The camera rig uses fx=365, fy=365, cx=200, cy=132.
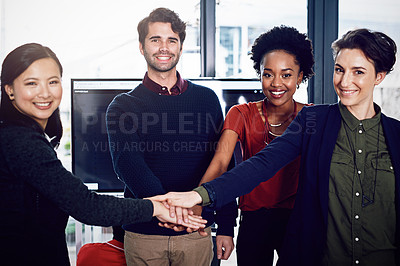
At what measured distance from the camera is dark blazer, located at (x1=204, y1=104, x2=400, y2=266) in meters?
1.38

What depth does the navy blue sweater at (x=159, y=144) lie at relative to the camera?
1743 mm

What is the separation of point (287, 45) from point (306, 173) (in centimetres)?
74

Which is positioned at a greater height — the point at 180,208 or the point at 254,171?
the point at 254,171

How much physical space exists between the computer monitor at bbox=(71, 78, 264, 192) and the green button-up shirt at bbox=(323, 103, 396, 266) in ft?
4.40

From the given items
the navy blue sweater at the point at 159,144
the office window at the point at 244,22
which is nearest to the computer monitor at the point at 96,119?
the office window at the point at 244,22

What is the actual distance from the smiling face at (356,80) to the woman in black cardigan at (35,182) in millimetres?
943

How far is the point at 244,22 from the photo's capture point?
129 inches

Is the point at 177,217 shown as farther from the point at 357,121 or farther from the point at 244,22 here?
the point at 244,22

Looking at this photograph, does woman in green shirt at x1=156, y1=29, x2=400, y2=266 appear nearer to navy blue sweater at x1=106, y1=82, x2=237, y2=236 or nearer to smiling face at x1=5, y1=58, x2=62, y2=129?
navy blue sweater at x1=106, y1=82, x2=237, y2=236

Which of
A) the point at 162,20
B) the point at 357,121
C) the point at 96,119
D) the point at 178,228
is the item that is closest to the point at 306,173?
the point at 357,121

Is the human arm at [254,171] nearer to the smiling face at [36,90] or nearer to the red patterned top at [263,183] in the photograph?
the red patterned top at [263,183]

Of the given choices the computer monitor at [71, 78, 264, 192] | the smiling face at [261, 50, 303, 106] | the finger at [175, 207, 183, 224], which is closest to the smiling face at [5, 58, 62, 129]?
the finger at [175, 207, 183, 224]

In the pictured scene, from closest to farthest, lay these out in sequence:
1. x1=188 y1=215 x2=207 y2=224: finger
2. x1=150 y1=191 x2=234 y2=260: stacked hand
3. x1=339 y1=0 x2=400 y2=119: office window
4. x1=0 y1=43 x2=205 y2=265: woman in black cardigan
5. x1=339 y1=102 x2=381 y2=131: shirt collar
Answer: x1=0 y1=43 x2=205 y2=265: woman in black cardigan
x1=339 y1=102 x2=381 y2=131: shirt collar
x1=150 y1=191 x2=234 y2=260: stacked hand
x1=188 y1=215 x2=207 y2=224: finger
x1=339 y1=0 x2=400 y2=119: office window

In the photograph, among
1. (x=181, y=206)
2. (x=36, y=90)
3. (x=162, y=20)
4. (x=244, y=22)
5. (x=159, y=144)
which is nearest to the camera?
(x=36, y=90)
